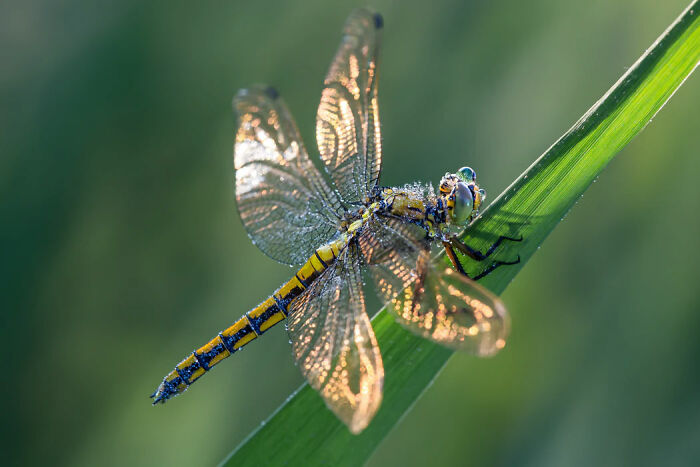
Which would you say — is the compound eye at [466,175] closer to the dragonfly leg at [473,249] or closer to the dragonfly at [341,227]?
the dragonfly at [341,227]

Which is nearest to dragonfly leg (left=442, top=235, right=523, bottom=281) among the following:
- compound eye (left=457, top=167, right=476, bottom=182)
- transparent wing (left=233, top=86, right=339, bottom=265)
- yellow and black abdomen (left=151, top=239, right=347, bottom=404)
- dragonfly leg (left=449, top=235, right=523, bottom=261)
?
dragonfly leg (left=449, top=235, right=523, bottom=261)

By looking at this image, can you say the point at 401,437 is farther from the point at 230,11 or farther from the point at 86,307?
the point at 230,11

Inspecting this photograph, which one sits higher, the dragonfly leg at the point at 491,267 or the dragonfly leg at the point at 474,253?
the dragonfly leg at the point at 474,253

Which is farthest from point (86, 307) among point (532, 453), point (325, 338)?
point (532, 453)

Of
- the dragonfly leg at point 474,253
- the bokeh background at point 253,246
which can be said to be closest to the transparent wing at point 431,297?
the dragonfly leg at point 474,253

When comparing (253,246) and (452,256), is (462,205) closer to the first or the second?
(452,256)
